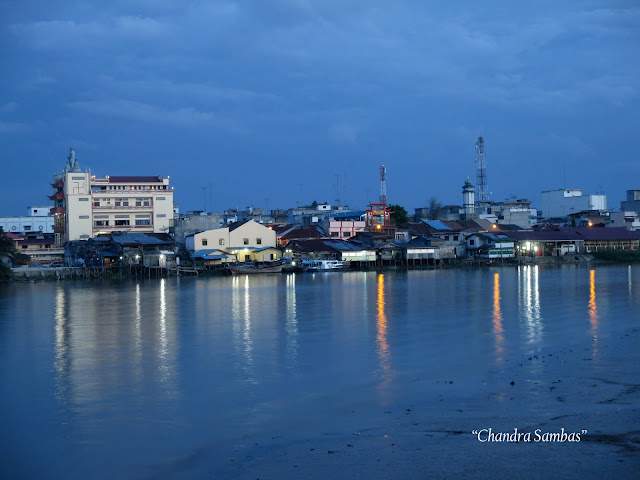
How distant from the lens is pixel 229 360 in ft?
41.5

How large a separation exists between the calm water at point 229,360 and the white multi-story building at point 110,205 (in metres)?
18.9

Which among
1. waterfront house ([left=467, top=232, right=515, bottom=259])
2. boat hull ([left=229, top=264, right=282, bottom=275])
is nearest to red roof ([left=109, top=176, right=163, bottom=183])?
boat hull ([left=229, top=264, right=282, bottom=275])

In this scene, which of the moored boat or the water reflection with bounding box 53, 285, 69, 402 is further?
the moored boat

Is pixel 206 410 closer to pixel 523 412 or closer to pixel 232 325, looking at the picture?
pixel 523 412

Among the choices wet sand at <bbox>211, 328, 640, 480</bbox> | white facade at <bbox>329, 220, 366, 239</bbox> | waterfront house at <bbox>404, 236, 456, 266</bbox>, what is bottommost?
wet sand at <bbox>211, 328, 640, 480</bbox>

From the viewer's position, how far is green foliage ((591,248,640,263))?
46.8 meters

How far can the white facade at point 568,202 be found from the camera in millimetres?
61469

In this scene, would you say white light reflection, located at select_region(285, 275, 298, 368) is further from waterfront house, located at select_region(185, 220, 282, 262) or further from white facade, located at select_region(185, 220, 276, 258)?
white facade, located at select_region(185, 220, 276, 258)

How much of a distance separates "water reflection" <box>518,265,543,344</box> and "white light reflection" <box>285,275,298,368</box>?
479 centimetres

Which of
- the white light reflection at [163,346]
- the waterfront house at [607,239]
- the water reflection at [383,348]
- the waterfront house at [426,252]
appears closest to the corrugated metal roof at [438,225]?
the waterfront house at [426,252]

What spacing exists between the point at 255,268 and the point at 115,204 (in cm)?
1170

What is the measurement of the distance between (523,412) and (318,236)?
3757cm

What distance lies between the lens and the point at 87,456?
7.54 m

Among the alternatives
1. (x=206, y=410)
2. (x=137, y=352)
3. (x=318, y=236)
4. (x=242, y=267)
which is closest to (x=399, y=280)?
(x=242, y=267)
